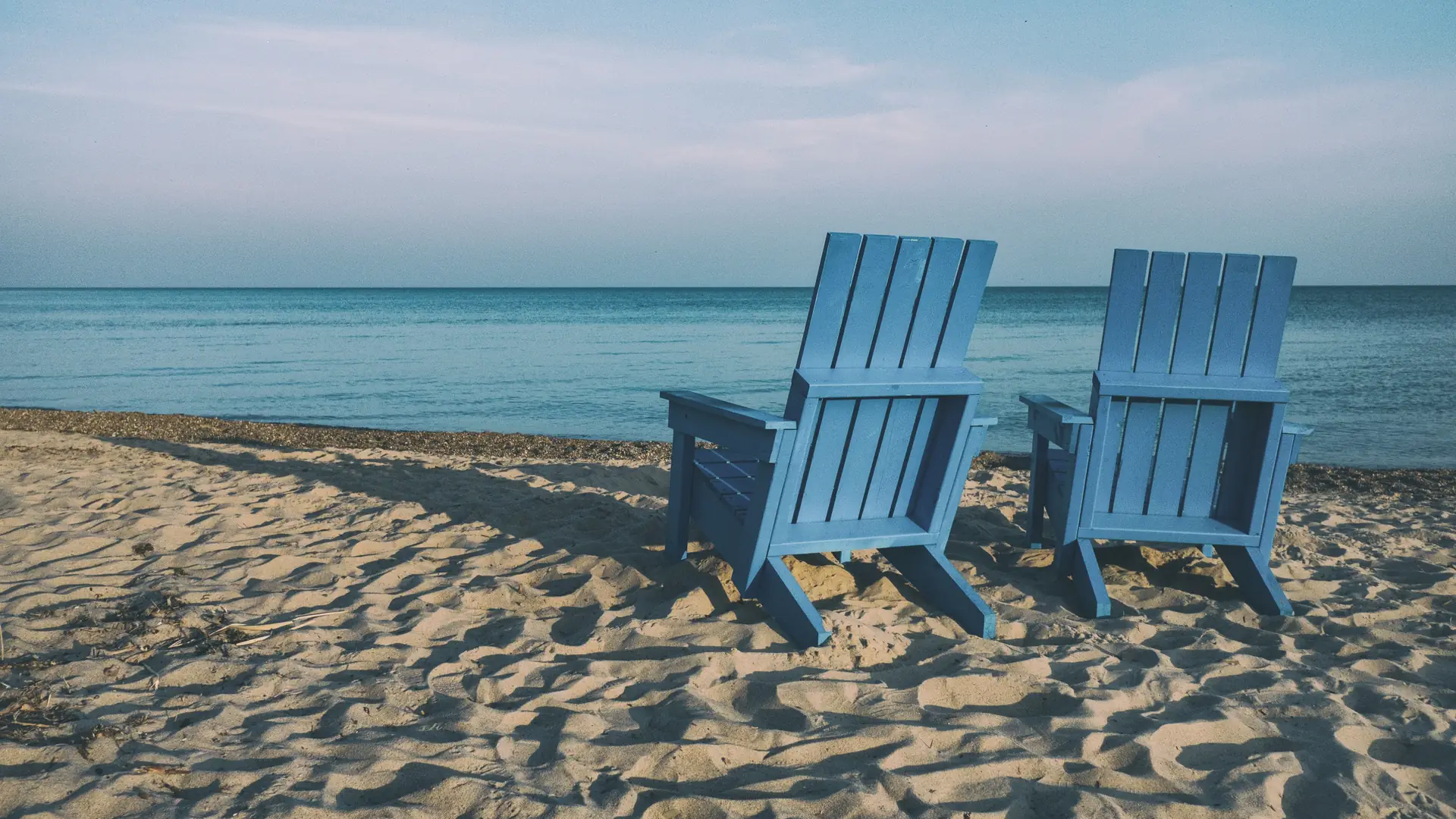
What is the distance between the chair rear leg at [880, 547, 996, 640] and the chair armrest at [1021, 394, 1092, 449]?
67 cm

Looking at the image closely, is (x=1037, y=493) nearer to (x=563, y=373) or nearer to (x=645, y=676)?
(x=645, y=676)

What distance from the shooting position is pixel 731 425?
298 centimetres

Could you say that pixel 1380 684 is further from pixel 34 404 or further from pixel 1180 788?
pixel 34 404

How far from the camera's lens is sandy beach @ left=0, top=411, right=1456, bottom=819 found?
1.87 meters

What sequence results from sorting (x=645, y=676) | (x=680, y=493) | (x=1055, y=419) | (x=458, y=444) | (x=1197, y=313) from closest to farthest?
(x=645, y=676), (x=1197, y=313), (x=1055, y=419), (x=680, y=493), (x=458, y=444)

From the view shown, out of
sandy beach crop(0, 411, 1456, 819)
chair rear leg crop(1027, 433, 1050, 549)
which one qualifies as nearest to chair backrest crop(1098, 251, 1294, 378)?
chair rear leg crop(1027, 433, 1050, 549)

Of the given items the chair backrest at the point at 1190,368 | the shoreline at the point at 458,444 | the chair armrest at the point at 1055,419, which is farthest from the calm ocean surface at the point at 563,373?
the chair backrest at the point at 1190,368

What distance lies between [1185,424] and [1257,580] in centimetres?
63

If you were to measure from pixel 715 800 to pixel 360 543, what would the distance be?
8.34ft

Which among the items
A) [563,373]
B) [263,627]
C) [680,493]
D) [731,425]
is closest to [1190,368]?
[731,425]

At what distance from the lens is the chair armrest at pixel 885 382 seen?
9.00 ft

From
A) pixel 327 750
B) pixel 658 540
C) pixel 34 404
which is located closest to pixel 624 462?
pixel 658 540

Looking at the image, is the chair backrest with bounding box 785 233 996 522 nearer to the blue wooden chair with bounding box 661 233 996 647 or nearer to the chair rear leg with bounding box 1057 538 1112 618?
the blue wooden chair with bounding box 661 233 996 647

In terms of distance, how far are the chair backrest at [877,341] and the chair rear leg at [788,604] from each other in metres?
0.23
